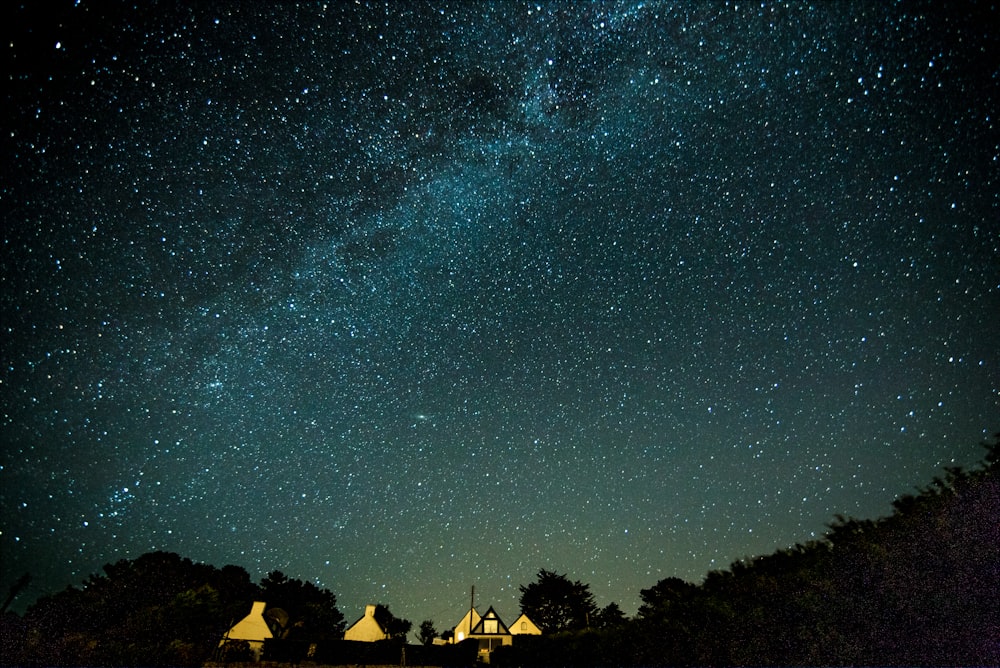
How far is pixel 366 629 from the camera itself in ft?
153

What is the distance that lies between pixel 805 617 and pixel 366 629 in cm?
4176

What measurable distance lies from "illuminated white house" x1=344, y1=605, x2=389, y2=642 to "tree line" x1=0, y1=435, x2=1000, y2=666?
1208cm

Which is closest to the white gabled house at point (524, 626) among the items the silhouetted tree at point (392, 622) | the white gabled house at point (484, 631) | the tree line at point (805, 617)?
the white gabled house at point (484, 631)

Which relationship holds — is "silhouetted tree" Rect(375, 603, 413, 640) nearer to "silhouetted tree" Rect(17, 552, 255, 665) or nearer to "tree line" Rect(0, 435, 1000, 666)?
"silhouetted tree" Rect(17, 552, 255, 665)

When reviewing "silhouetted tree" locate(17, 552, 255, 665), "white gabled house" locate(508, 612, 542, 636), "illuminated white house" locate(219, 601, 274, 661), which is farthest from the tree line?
"white gabled house" locate(508, 612, 542, 636)

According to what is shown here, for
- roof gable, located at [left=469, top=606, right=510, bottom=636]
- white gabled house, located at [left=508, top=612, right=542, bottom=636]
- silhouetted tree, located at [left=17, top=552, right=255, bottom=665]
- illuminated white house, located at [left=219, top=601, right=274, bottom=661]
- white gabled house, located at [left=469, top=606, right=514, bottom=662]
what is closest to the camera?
silhouetted tree, located at [left=17, top=552, right=255, bottom=665]

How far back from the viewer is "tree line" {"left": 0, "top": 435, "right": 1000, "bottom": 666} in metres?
13.2

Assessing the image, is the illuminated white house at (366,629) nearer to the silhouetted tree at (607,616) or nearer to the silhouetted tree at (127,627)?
the silhouetted tree at (127,627)

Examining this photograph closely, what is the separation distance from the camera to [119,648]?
27.6m

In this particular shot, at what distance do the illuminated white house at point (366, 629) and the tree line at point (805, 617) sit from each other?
12082 millimetres

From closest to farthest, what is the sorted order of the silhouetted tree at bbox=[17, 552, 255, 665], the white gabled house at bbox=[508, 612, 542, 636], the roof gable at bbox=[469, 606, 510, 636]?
the silhouetted tree at bbox=[17, 552, 255, 665] < the roof gable at bbox=[469, 606, 510, 636] < the white gabled house at bbox=[508, 612, 542, 636]

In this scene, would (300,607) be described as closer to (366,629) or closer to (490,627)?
(366,629)

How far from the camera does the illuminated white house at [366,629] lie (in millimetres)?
46000

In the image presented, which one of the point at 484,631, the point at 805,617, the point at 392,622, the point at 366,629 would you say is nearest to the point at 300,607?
the point at 392,622
